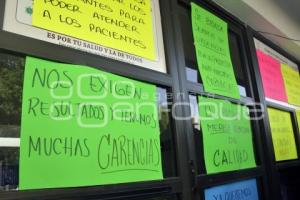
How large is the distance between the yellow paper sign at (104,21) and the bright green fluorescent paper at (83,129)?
10 cm

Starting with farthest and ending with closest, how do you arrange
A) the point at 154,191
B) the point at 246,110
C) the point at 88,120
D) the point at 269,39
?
the point at 269,39 < the point at 246,110 < the point at 154,191 < the point at 88,120

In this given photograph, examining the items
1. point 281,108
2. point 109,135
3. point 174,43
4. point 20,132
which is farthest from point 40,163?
point 281,108

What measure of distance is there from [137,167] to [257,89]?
2.96 ft

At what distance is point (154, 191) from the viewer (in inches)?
29.3

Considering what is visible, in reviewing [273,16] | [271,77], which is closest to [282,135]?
[271,77]

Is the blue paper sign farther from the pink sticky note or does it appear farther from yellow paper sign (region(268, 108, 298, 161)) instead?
the pink sticky note

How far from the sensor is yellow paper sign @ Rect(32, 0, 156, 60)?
0.65m

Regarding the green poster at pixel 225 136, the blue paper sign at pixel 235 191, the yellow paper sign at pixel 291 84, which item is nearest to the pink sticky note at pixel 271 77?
the yellow paper sign at pixel 291 84

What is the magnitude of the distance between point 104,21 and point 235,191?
0.76 meters

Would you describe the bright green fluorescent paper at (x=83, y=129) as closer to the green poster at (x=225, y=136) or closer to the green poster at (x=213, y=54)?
the green poster at (x=225, y=136)

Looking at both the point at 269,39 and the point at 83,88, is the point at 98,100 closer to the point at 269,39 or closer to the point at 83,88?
the point at 83,88

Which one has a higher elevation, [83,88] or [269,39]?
[269,39]

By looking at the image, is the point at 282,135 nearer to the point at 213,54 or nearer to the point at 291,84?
the point at 291,84

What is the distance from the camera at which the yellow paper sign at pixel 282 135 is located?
4.85 ft
